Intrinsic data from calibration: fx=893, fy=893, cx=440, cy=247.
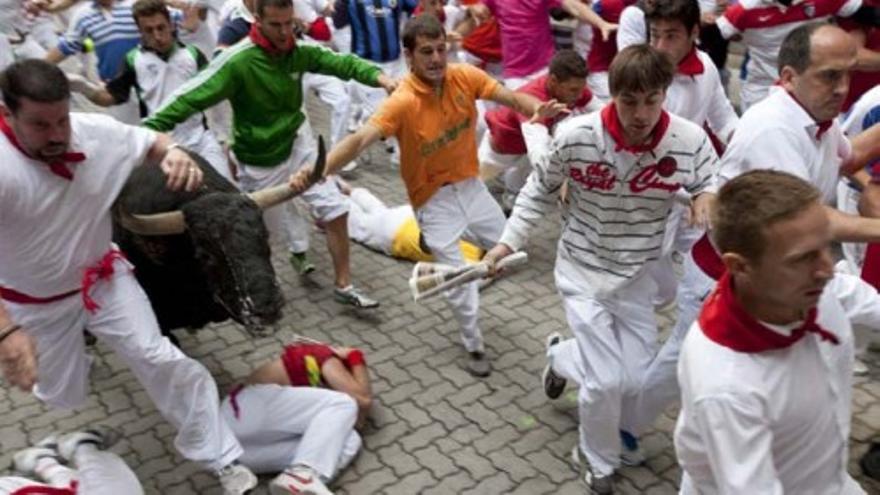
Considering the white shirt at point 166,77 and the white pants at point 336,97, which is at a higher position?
the white shirt at point 166,77

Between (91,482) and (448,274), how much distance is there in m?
2.02

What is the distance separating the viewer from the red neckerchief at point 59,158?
417 centimetres

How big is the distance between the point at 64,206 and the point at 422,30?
2.33m

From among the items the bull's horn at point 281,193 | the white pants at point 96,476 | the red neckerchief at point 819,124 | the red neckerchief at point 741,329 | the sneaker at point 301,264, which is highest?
the red neckerchief at point 741,329

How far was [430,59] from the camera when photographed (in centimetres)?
551

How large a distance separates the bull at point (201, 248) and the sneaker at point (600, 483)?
1.85 m

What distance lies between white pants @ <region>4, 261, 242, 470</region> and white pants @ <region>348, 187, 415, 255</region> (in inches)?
122

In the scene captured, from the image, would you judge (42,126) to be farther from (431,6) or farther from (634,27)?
(431,6)

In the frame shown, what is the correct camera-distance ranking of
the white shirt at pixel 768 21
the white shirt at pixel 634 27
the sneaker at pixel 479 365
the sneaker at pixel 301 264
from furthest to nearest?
the sneaker at pixel 301 264
the white shirt at pixel 768 21
the white shirt at pixel 634 27
the sneaker at pixel 479 365

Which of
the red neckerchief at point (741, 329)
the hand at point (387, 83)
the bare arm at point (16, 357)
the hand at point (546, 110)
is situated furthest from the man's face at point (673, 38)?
the bare arm at point (16, 357)

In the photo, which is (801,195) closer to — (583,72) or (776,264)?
(776,264)

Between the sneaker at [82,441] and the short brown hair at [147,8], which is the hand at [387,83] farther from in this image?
the sneaker at [82,441]

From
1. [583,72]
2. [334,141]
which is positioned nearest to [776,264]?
[583,72]

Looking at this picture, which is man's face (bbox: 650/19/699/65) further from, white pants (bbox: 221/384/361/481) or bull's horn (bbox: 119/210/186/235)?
bull's horn (bbox: 119/210/186/235)
